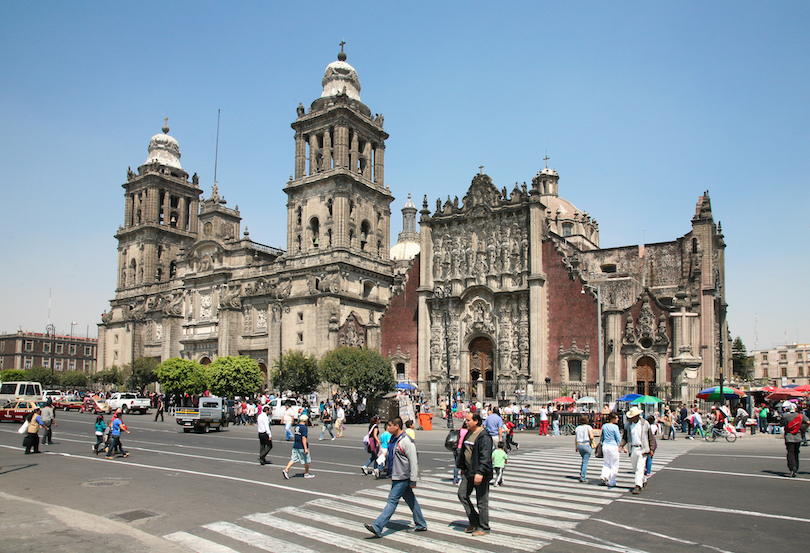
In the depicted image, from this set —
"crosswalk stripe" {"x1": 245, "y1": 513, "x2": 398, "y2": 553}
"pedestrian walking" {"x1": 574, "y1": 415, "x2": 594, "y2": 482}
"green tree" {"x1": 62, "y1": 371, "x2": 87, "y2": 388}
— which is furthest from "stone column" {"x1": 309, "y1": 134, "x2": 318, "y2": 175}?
"crosswalk stripe" {"x1": 245, "y1": 513, "x2": 398, "y2": 553}

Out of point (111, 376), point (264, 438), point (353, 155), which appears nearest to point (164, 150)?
point (111, 376)

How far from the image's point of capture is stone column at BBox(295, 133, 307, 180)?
60.7m

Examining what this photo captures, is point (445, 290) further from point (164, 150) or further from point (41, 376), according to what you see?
point (41, 376)

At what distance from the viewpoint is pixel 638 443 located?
13789 millimetres

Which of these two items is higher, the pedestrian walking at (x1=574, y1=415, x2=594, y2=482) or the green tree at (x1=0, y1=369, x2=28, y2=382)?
the pedestrian walking at (x1=574, y1=415, x2=594, y2=482)

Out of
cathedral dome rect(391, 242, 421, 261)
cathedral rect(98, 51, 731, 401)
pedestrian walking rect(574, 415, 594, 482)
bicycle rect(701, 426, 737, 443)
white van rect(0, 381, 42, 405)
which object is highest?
cathedral dome rect(391, 242, 421, 261)

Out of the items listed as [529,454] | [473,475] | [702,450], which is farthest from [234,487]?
[702,450]

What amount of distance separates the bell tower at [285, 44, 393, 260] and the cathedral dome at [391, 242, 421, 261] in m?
27.2

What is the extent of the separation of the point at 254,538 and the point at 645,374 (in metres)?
35.3

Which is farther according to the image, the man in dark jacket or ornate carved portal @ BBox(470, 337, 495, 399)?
ornate carved portal @ BBox(470, 337, 495, 399)

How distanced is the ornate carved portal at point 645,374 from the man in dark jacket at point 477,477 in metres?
32.9

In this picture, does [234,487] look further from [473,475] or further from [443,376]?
[443,376]

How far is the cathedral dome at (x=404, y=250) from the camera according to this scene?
9050 centimetres

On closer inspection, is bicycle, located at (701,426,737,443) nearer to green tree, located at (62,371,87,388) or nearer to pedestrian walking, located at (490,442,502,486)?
pedestrian walking, located at (490,442,502,486)
